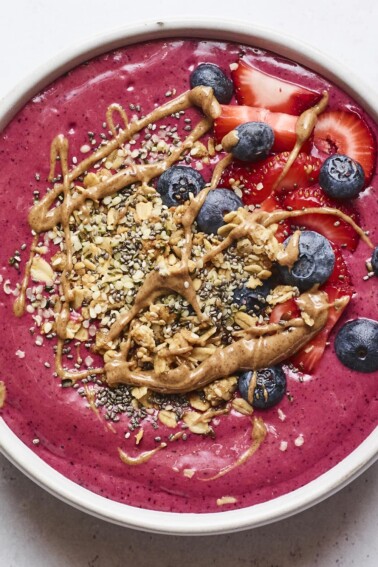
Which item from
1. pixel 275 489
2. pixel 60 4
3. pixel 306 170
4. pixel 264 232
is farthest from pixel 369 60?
pixel 275 489

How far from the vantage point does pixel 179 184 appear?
2.18 metres

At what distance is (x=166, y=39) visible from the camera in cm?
228

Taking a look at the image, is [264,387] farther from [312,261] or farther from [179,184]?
[179,184]

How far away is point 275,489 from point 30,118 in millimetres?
1312

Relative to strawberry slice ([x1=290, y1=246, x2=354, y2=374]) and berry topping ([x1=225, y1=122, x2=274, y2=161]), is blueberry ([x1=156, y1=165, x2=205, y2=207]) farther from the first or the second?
strawberry slice ([x1=290, y1=246, x2=354, y2=374])

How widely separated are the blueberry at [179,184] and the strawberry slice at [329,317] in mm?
445

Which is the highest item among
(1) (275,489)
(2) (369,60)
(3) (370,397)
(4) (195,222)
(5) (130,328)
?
(2) (369,60)

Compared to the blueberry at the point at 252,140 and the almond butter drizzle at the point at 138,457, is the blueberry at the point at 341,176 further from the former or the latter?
the almond butter drizzle at the point at 138,457

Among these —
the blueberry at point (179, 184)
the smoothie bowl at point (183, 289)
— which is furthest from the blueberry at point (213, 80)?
the blueberry at point (179, 184)

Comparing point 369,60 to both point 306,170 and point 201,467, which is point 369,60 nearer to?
point 306,170

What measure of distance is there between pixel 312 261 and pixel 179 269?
1.23 ft

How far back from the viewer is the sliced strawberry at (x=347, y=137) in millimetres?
2240

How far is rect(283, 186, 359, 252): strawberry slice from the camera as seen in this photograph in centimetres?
221

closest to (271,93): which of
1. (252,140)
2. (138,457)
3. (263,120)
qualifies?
(263,120)
